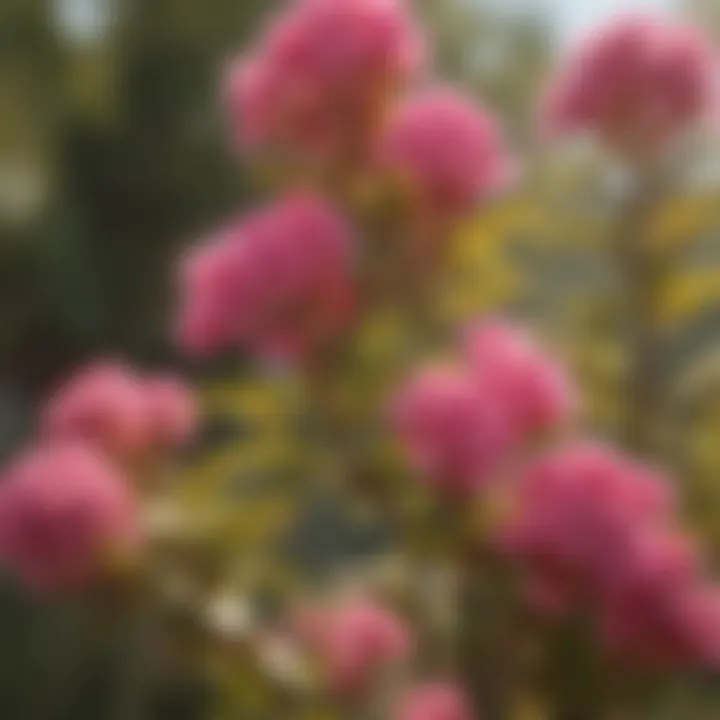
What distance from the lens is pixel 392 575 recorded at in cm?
72

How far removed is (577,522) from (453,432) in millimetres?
64

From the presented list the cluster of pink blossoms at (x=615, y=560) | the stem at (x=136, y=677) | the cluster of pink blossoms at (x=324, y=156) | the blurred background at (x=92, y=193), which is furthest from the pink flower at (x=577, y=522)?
the blurred background at (x=92, y=193)

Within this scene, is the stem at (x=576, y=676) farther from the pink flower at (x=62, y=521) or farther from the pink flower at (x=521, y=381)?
the pink flower at (x=62, y=521)

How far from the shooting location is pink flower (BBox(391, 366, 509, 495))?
63 cm

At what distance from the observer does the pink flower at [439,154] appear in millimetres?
663

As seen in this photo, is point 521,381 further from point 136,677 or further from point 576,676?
point 136,677

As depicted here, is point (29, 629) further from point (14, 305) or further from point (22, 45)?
point (22, 45)

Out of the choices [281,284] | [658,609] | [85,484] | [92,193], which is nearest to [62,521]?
[85,484]

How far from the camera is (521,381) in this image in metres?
0.65

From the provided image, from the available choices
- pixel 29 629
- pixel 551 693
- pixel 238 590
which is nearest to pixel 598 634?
pixel 551 693

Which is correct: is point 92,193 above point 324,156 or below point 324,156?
above

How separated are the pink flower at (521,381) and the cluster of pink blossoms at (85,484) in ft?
0.54

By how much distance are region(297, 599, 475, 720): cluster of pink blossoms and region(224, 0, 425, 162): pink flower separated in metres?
0.23

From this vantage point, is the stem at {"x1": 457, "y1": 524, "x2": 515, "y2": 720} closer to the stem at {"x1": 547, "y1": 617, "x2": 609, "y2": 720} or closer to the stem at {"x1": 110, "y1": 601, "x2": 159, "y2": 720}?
the stem at {"x1": 547, "y1": 617, "x2": 609, "y2": 720}
